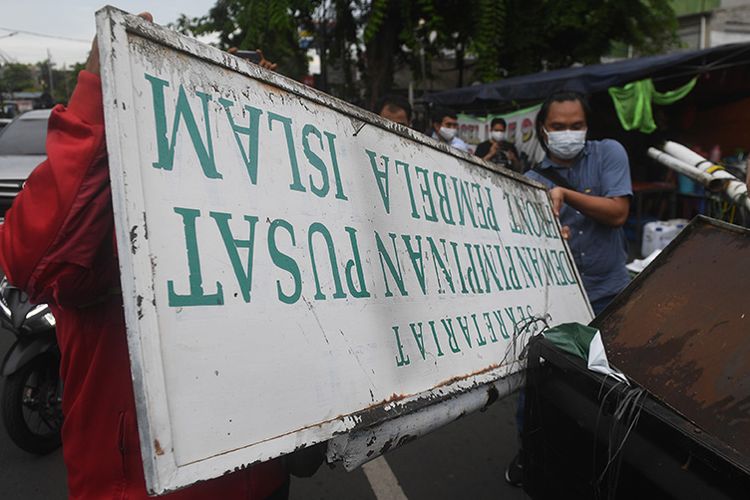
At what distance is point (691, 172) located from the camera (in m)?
2.64

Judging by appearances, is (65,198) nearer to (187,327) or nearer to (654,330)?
(187,327)

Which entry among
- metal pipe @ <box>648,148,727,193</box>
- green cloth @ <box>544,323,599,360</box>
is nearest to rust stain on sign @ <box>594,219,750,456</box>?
green cloth @ <box>544,323,599,360</box>

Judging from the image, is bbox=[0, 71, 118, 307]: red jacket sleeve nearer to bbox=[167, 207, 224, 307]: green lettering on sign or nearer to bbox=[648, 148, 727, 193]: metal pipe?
bbox=[167, 207, 224, 307]: green lettering on sign

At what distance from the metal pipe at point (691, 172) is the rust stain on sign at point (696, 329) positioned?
949 millimetres

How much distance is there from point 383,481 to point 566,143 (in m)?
1.88

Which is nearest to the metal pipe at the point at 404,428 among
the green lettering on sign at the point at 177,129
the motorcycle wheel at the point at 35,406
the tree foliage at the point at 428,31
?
the green lettering on sign at the point at 177,129

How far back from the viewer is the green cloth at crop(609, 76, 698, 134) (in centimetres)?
700

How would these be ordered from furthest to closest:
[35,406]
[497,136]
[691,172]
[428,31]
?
[428,31], [497,136], [35,406], [691,172]

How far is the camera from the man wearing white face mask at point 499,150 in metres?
7.12

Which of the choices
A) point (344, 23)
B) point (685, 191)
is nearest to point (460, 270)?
point (685, 191)

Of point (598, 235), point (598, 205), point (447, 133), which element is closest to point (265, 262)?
point (598, 205)

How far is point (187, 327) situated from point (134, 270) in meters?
0.13

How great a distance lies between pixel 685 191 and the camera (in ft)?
26.0

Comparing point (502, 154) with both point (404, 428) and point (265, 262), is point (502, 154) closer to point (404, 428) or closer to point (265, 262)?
point (404, 428)
